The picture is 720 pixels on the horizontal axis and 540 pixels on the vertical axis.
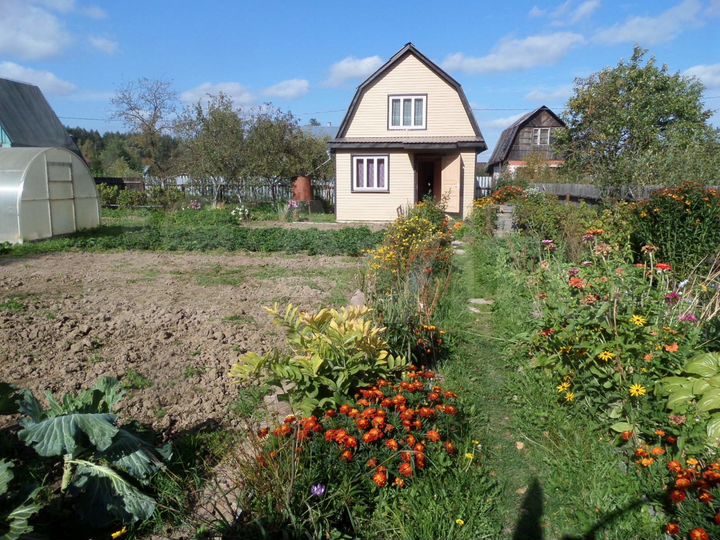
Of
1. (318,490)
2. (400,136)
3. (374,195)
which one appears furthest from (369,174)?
(318,490)

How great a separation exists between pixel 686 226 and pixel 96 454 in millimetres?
6837

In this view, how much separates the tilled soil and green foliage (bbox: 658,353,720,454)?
2662 mm

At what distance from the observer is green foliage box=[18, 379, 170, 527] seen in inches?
94.7

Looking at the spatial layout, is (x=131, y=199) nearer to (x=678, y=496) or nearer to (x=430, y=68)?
(x=430, y=68)

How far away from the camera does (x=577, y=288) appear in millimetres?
3980

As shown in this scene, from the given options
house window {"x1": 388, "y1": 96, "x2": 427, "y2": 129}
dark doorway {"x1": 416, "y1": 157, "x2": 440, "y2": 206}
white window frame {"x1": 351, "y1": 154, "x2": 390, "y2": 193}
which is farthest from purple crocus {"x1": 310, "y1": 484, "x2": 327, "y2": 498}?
dark doorway {"x1": 416, "y1": 157, "x2": 440, "y2": 206}

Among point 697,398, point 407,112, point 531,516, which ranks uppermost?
point 407,112

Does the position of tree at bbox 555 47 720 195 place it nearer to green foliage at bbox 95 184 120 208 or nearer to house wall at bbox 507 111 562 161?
house wall at bbox 507 111 562 161

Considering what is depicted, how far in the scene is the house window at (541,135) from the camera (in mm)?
40062

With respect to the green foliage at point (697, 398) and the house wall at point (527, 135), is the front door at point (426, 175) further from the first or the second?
the green foliage at point (697, 398)

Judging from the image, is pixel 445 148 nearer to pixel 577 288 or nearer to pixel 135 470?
pixel 577 288

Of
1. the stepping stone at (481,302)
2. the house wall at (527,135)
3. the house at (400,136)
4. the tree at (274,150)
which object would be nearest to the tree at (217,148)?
the tree at (274,150)

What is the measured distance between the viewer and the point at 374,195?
20.1 meters

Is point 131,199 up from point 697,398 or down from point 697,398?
up
